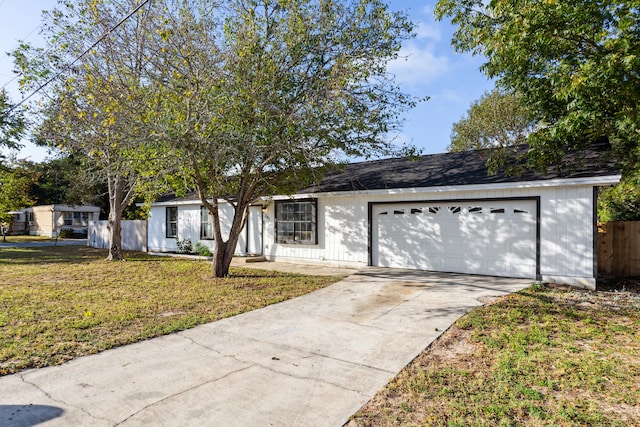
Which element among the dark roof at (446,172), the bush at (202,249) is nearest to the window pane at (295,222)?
the dark roof at (446,172)

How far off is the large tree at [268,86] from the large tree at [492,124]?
51.4 feet

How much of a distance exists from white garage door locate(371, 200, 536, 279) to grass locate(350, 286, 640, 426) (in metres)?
3.24

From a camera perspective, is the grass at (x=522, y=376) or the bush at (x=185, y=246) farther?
the bush at (x=185, y=246)

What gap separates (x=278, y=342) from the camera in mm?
4977

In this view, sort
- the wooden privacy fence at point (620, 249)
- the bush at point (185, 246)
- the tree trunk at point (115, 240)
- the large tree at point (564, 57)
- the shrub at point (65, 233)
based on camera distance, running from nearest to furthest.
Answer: the large tree at point (564, 57) → the wooden privacy fence at point (620, 249) → the tree trunk at point (115, 240) → the bush at point (185, 246) → the shrub at point (65, 233)

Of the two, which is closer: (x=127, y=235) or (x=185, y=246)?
(x=185, y=246)

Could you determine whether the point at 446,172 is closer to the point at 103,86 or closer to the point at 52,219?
the point at 103,86

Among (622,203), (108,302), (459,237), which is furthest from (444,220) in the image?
(622,203)

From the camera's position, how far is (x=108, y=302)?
7.15 metres

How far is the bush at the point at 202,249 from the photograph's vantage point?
15.0 metres

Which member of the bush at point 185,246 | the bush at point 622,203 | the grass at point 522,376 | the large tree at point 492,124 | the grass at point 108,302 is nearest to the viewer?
the grass at point 522,376

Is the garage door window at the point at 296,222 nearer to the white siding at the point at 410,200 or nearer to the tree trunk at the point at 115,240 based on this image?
the white siding at the point at 410,200

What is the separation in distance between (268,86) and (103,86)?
334cm

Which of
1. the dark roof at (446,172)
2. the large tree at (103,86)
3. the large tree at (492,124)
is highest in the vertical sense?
the large tree at (492,124)
